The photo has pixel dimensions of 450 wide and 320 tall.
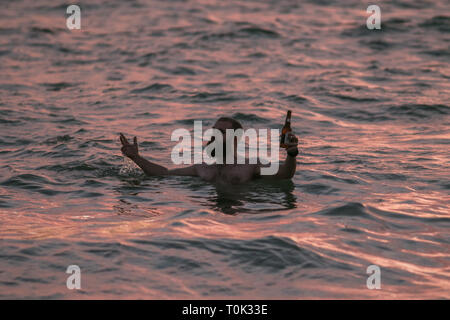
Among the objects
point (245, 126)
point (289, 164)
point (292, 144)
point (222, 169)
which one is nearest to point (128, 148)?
point (222, 169)

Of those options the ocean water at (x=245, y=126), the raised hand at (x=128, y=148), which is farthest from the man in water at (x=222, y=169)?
the ocean water at (x=245, y=126)

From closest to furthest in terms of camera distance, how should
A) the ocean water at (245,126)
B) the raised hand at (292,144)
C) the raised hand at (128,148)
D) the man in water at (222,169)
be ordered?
the ocean water at (245,126)
the raised hand at (292,144)
the man in water at (222,169)
the raised hand at (128,148)

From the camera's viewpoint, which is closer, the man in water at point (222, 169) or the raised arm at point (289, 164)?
the raised arm at point (289, 164)

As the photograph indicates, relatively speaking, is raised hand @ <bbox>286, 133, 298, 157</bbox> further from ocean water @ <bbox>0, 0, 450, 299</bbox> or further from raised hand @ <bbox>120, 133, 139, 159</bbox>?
raised hand @ <bbox>120, 133, 139, 159</bbox>

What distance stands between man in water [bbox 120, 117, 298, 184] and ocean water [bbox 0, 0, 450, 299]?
0.15 m

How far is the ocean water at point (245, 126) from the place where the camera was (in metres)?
6.16

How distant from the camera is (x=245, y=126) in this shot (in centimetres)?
1276

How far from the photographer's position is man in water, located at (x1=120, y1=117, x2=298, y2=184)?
Result: 8087 millimetres

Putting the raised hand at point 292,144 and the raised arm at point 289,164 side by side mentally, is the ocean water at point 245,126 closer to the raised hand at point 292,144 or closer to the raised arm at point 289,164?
the raised arm at point 289,164

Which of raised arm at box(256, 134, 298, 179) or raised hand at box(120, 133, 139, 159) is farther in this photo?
raised hand at box(120, 133, 139, 159)

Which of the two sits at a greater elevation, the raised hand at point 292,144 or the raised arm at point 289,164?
the raised hand at point 292,144

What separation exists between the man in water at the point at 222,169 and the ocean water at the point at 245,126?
0.15 m

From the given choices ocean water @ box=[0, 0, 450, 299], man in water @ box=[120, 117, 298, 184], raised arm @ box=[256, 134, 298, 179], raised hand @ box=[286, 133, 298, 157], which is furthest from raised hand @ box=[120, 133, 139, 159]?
raised hand @ box=[286, 133, 298, 157]

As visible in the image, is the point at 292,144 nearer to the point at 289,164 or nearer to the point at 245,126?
the point at 289,164
